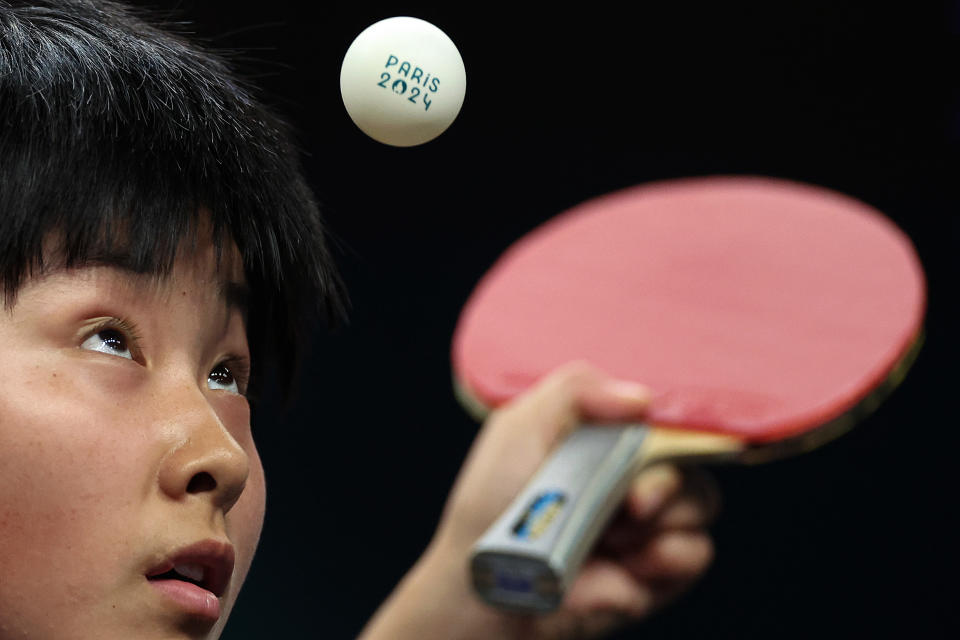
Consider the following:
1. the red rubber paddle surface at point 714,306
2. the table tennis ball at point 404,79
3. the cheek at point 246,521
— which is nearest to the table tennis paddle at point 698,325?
the red rubber paddle surface at point 714,306

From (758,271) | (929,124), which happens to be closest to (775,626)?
(758,271)

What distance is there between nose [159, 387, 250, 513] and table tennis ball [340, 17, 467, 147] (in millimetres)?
191

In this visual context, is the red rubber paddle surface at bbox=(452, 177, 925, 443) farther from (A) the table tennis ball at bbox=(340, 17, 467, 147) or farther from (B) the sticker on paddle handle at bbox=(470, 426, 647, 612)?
(A) the table tennis ball at bbox=(340, 17, 467, 147)

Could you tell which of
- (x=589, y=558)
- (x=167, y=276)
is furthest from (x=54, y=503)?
(x=589, y=558)

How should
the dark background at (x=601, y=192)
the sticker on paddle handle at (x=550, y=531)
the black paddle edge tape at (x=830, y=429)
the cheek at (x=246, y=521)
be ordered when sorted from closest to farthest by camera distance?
the cheek at (x=246, y=521), the sticker on paddle handle at (x=550, y=531), the black paddle edge tape at (x=830, y=429), the dark background at (x=601, y=192)

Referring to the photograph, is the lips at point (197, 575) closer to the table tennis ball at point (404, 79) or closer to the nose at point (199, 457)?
the nose at point (199, 457)

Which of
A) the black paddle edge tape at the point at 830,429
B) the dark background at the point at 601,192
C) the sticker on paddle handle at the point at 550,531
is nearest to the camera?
the sticker on paddle handle at the point at 550,531

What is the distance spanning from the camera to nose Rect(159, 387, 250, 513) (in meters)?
0.69

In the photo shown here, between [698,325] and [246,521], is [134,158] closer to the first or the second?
[246,521]

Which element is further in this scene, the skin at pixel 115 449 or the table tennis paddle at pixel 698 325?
the table tennis paddle at pixel 698 325

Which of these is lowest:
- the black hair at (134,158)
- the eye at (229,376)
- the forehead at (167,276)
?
the eye at (229,376)

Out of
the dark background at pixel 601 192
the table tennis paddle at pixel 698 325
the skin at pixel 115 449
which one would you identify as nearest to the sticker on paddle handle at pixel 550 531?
the table tennis paddle at pixel 698 325

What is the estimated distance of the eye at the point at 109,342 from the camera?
0.71 m

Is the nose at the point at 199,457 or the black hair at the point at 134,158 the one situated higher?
the black hair at the point at 134,158
